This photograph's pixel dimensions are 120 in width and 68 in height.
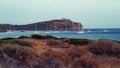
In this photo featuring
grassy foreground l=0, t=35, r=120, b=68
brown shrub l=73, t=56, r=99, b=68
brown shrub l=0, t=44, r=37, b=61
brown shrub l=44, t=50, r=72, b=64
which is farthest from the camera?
brown shrub l=0, t=44, r=37, b=61

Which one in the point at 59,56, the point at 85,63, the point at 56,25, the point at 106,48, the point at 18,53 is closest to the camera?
the point at 85,63

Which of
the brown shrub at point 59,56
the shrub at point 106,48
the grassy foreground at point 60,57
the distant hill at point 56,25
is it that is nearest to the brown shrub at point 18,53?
the grassy foreground at point 60,57

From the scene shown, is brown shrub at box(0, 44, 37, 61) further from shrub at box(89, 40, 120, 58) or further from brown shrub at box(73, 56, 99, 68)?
shrub at box(89, 40, 120, 58)

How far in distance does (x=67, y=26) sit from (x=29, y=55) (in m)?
142

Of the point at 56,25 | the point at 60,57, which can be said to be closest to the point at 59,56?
the point at 60,57

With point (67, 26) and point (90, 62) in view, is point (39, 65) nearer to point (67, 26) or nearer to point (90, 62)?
point (90, 62)

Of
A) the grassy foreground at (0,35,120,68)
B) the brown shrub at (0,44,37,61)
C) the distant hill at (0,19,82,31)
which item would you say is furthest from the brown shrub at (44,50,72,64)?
the distant hill at (0,19,82,31)

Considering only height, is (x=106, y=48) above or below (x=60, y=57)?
above

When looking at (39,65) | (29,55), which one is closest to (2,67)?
(39,65)

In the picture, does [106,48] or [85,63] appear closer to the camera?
[85,63]

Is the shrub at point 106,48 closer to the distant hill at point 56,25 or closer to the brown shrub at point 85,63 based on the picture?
the brown shrub at point 85,63

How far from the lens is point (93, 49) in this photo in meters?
26.4

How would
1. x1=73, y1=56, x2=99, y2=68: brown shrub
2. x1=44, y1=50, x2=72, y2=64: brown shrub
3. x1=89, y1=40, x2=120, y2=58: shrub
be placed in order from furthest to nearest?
1. x1=89, y1=40, x2=120, y2=58: shrub
2. x1=44, y1=50, x2=72, y2=64: brown shrub
3. x1=73, y1=56, x2=99, y2=68: brown shrub

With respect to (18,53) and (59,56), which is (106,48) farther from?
(18,53)
